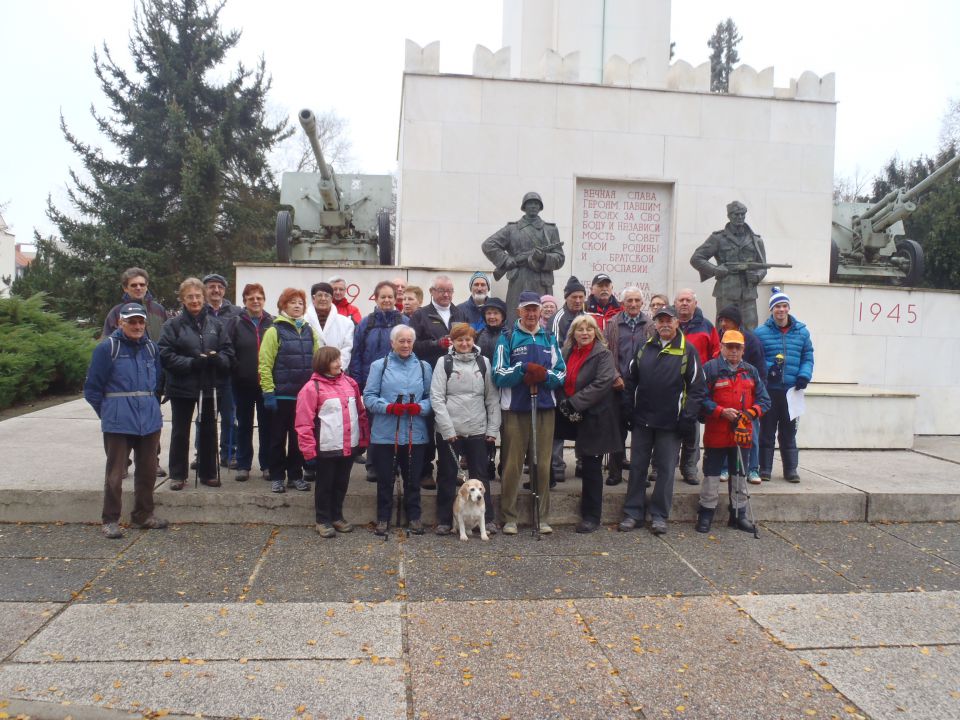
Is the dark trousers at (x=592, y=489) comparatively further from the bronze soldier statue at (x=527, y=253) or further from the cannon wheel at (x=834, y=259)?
the cannon wheel at (x=834, y=259)

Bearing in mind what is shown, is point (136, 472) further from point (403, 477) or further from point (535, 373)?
point (535, 373)

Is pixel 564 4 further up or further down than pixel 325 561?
further up

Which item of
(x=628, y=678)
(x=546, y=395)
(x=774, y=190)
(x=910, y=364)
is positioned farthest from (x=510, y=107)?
(x=628, y=678)

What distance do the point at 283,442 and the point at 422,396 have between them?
1.33 meters

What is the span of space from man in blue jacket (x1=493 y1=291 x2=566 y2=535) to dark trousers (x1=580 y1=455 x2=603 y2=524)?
1.05ft

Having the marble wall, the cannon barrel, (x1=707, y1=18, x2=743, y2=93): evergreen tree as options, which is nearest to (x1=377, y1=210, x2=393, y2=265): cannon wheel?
the cannon barrel

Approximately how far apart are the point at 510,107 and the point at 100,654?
27.6 feet

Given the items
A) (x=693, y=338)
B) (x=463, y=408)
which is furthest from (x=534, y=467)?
(x=693, y=338)

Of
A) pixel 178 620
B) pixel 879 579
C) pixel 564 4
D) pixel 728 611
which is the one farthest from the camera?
pixel 564 4

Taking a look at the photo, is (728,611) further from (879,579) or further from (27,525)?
(27,525)

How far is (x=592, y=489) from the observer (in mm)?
6156

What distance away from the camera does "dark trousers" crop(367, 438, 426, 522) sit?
589 cm

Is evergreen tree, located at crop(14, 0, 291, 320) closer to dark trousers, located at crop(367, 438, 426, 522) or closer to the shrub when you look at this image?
the shrub

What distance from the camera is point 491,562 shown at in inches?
210
